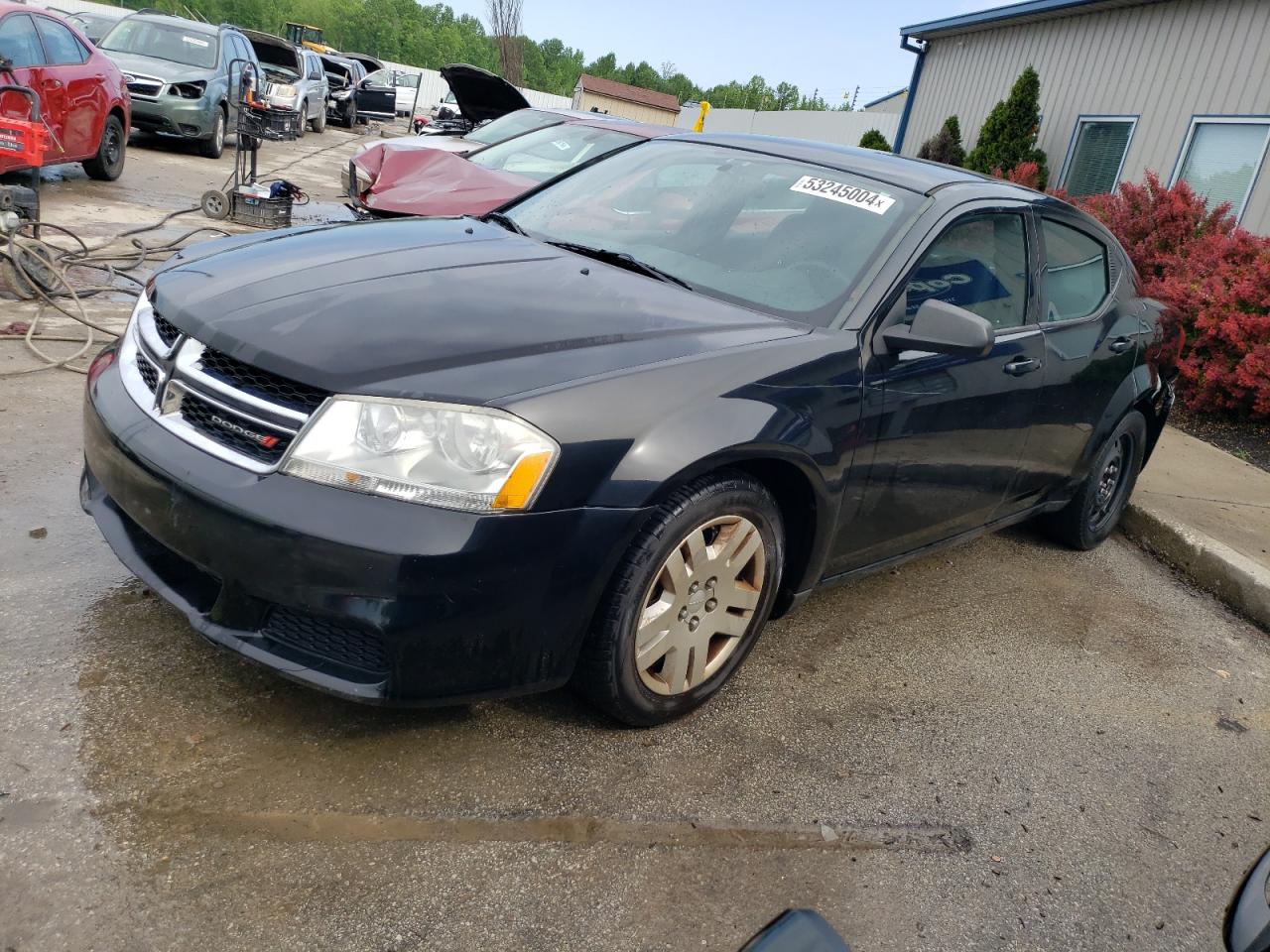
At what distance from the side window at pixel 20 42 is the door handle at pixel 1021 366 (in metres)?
8.07

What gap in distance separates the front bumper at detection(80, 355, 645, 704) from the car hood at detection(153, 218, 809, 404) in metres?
0.28

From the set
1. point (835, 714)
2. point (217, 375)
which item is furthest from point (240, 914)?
point (835, 714)

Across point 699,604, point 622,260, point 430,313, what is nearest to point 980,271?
point 622,260

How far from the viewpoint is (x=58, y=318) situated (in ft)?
18.6

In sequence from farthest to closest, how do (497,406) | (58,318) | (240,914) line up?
(58,318)
(497,406)
(240,914)

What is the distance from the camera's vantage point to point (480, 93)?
11.1m

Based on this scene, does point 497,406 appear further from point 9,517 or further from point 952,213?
point 9,517

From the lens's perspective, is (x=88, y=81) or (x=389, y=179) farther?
(x=88, y=81)

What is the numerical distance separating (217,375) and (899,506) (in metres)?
2.06

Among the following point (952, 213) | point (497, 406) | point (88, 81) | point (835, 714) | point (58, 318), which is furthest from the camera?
point (88, 81)

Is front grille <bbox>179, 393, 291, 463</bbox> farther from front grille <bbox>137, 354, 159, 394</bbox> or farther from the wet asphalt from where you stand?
the wet asphalt

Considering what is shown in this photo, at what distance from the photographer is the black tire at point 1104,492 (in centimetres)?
460

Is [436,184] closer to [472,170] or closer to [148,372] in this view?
[472,170]

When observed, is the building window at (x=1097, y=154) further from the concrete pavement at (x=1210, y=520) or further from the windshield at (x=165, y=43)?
the windshield at (x=165, y=43)
